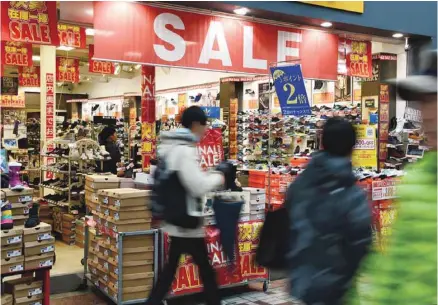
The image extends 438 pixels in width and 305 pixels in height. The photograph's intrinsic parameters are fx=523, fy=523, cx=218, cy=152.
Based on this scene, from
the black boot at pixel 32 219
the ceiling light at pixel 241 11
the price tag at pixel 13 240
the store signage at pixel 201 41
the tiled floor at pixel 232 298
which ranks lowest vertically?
the tiled floor at pixel 232 298

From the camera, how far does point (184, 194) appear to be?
3.74 m

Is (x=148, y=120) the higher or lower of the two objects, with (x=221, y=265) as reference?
higher

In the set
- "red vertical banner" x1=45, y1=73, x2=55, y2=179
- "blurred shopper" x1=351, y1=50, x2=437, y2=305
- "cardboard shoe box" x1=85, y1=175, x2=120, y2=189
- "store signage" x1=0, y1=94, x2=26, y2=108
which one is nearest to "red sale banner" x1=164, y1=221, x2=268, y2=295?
"cardboard shoe box" x1=85, y1=175, x2=120, y2=189

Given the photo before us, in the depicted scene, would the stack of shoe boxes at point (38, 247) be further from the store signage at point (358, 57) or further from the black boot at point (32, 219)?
the store signage at point (358, 57)

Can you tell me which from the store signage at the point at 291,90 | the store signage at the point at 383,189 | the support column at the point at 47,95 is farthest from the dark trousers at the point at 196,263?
the support column at the point at 47,95

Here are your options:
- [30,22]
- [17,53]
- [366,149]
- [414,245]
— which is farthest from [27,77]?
[414,245]

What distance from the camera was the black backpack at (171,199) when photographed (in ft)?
12.2

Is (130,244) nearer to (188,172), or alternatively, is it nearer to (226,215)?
(226,215)

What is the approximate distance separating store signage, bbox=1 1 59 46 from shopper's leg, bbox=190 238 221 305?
4.45m

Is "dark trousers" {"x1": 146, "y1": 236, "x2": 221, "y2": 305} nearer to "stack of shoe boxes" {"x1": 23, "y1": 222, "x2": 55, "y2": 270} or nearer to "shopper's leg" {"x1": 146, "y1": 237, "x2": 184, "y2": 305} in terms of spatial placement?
"shopper's leg" {"x1": 146, "y1": 237, "x2": 184, "y2": 305}

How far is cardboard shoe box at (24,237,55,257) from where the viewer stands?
174 inches

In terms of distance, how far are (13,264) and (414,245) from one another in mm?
3648

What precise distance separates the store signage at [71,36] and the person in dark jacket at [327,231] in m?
8.03

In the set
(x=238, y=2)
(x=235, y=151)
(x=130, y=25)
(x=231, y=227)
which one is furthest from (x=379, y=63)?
(x=231, y=227)
